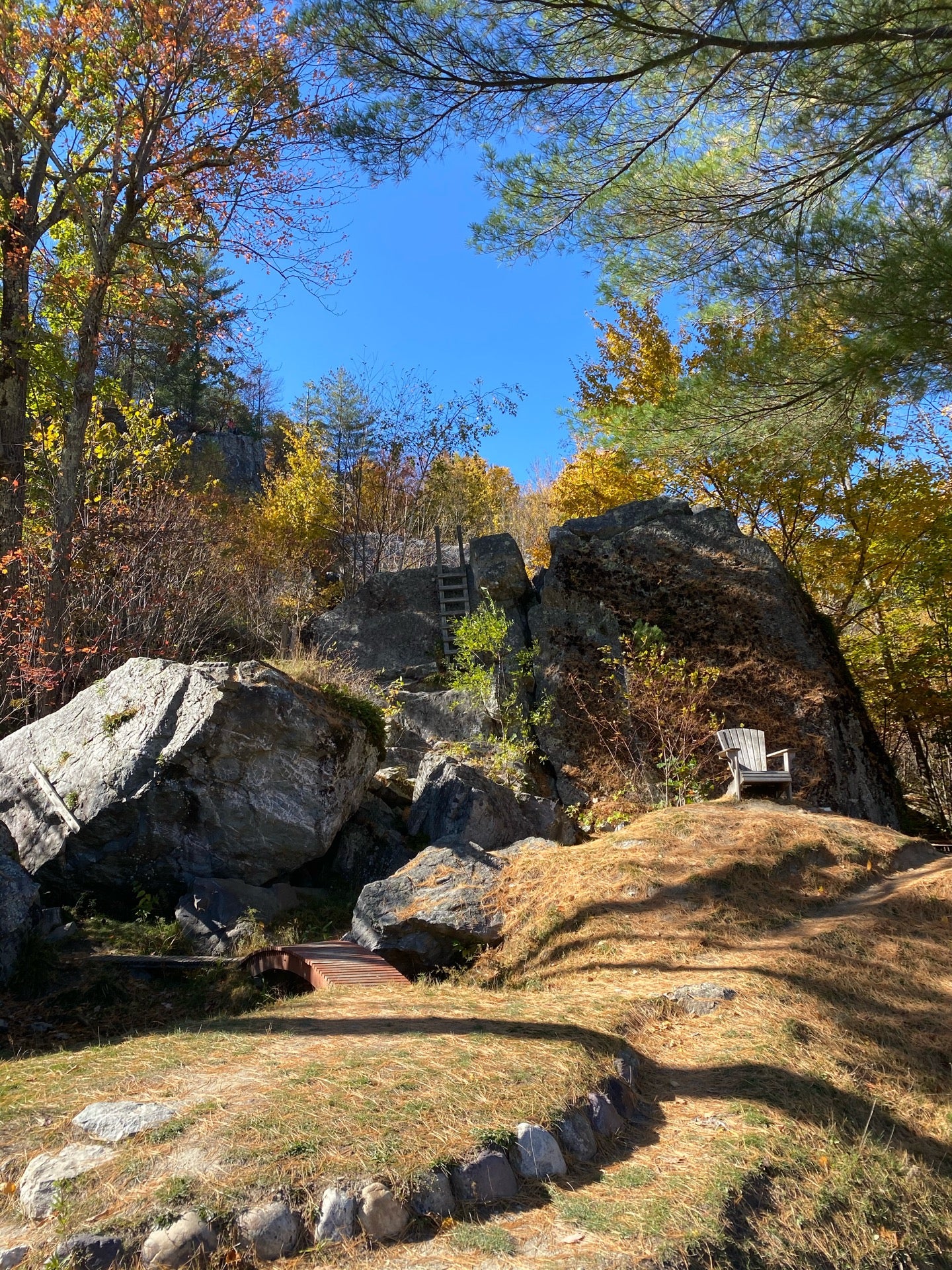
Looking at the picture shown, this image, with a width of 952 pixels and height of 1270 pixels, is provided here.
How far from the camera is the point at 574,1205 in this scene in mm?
2766

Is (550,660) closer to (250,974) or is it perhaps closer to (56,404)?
(250,974)

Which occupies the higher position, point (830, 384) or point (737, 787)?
point (830, 384)

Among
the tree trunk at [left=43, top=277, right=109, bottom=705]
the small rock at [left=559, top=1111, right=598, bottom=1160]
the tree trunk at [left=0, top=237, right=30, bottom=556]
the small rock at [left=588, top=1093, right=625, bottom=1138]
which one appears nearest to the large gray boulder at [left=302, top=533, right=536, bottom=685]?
the tree trunk at [left=43, top=277, right=109, bottom=705]

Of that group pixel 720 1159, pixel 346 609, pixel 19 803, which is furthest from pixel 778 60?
pixel 346 609

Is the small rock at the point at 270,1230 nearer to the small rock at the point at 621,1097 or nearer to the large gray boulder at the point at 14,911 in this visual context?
the small rock at the point at 621,1097

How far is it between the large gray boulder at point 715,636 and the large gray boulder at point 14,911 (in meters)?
5.26

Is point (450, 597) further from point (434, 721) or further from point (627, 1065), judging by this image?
point (627, 1065)

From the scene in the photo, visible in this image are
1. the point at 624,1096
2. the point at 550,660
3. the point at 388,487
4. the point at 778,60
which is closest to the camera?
the point at 624,1096

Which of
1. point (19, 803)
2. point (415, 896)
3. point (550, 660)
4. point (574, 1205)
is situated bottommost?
point (574, 1205)

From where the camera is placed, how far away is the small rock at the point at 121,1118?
2871 mm

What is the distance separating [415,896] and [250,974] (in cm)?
108

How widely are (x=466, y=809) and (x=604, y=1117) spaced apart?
383cm

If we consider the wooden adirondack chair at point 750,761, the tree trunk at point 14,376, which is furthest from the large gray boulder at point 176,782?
the wooden adirondack chair at point 750,761

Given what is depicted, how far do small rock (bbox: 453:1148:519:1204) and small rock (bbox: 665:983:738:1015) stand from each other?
1.71 m
